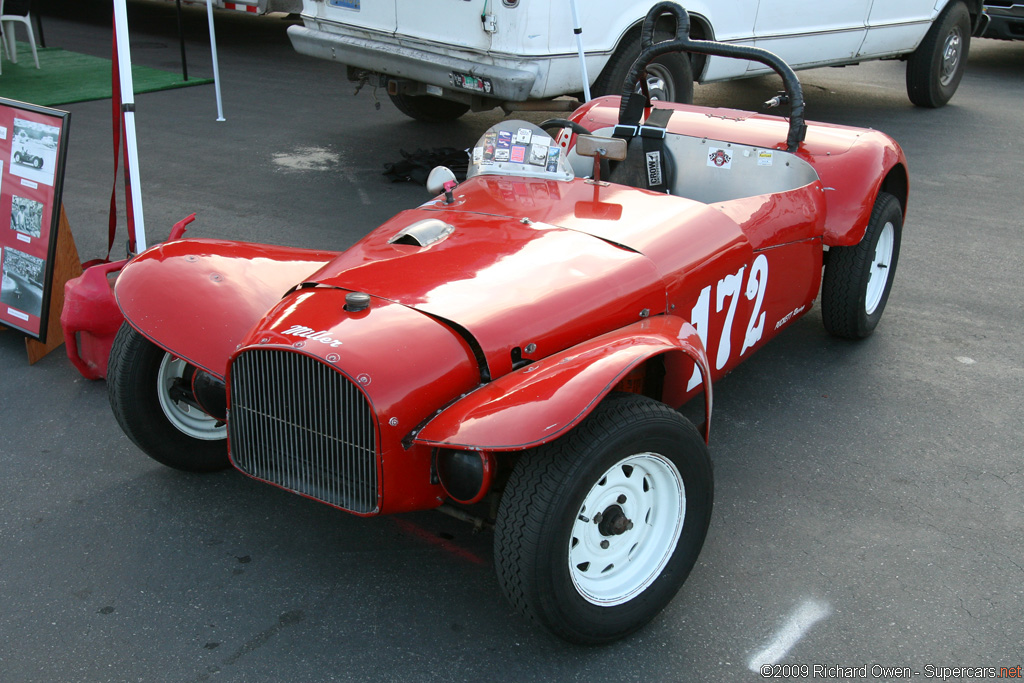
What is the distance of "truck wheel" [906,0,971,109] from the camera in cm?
945

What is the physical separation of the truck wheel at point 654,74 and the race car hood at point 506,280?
4378 mm

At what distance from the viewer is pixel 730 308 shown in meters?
3.37

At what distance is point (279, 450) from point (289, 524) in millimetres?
633

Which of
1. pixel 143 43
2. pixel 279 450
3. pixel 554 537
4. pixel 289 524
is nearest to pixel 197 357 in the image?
pixel 279 450

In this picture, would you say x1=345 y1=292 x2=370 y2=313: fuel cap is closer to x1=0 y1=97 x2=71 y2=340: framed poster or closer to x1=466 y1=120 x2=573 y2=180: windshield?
x1=466 y1=120 x2=573 y2=180: windshield

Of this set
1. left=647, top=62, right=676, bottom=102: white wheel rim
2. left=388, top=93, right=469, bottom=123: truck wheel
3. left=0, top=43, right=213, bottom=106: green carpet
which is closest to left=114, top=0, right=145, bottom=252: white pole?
left=647, top=62, right=676, bottom=102: white wheel rim

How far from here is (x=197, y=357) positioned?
286 cm

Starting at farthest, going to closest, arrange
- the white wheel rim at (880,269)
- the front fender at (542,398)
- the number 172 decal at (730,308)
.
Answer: the white wheel rim at (880,269)
the number 172 decal at (730,308)
the front fender at (542,398)

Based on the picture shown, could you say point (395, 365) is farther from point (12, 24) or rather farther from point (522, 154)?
point (12, 24)

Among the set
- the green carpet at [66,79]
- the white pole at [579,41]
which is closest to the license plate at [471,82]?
Answer: the white pole at [579,41]

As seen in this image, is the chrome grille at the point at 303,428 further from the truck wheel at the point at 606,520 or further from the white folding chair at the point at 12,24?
the white folding chair at the point at 12,24

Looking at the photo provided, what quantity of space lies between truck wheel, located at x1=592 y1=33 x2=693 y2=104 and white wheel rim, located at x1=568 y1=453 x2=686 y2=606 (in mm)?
5162

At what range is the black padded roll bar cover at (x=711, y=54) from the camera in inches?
156

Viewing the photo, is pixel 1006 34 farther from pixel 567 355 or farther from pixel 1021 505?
pixel 567 355
